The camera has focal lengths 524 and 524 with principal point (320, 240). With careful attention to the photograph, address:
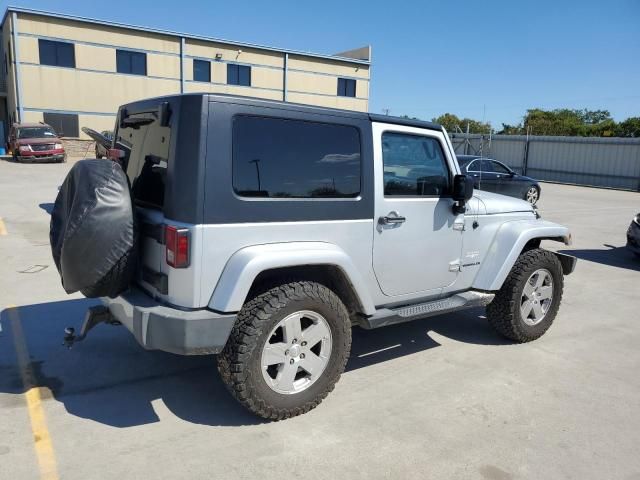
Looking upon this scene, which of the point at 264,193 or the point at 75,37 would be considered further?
the point at 75,37

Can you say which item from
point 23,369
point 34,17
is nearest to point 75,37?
point 34,17

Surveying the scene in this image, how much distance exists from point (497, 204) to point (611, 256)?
239 inches

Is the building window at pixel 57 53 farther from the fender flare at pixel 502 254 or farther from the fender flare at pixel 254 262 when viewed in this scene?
the fender flare at pixel 254 262

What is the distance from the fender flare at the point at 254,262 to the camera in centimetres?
304

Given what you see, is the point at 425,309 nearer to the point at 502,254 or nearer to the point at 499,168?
the point at 502,254

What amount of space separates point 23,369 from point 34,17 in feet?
105

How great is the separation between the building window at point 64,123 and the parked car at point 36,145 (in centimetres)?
691

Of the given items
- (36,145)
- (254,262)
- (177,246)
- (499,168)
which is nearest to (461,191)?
(254,262)

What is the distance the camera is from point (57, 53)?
3075 centimetres

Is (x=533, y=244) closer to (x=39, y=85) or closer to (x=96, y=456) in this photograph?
(x=96, y=456)

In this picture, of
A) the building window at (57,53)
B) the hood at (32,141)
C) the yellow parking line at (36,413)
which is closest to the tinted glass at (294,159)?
the yellow parking line at (36,413)

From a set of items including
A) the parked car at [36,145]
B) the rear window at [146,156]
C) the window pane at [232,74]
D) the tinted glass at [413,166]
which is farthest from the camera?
the window pane at [232,74]

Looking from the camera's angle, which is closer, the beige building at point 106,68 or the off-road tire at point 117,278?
the off-road tire at point 117,278

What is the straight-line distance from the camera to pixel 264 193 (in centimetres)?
323
